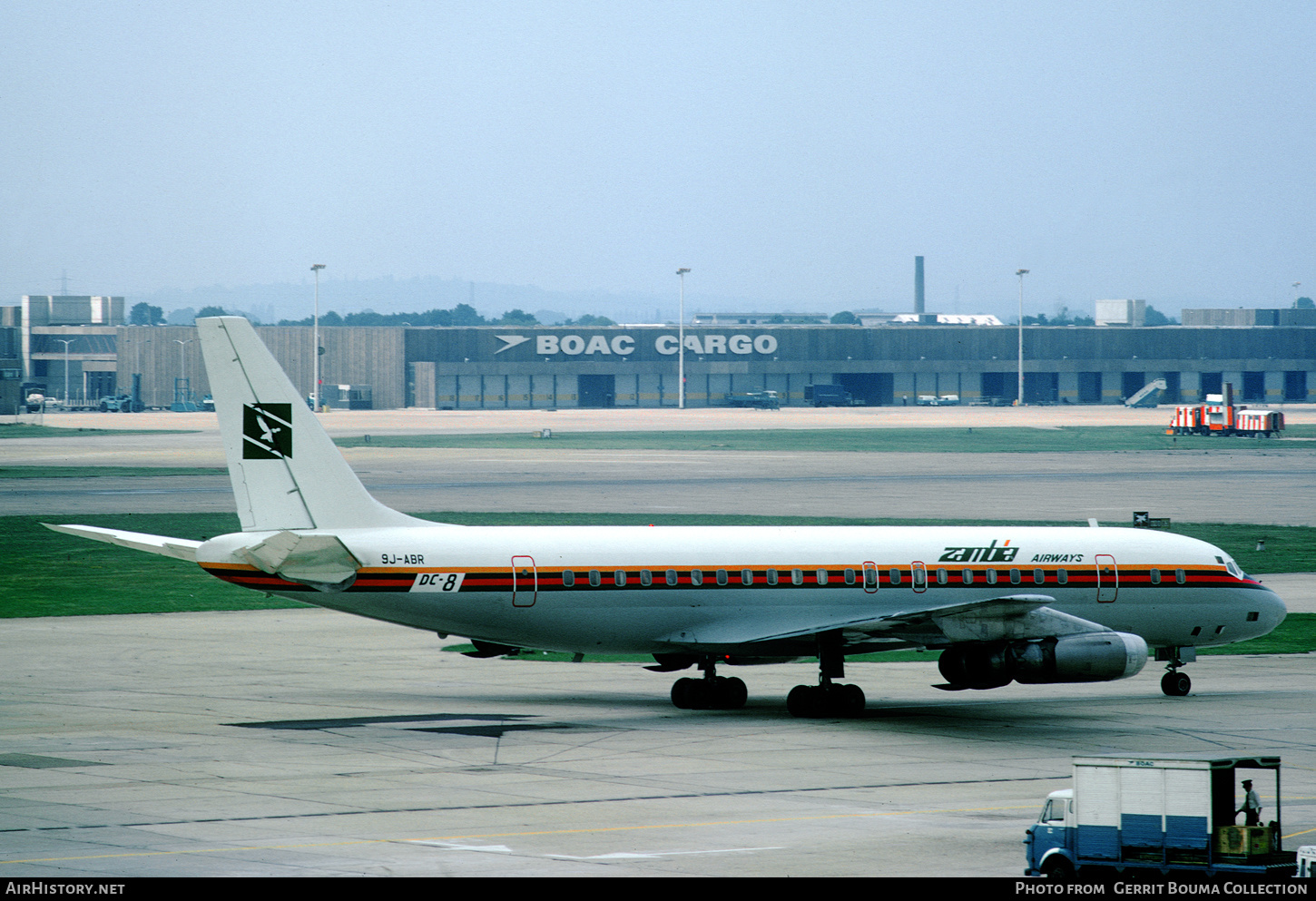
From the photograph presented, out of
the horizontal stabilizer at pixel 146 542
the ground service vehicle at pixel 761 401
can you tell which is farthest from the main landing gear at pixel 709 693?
the ground service vehicle at pixel 761 401

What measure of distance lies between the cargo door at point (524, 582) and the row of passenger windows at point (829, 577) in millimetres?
600

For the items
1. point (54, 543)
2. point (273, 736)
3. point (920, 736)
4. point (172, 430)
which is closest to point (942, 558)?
point (920, 736)

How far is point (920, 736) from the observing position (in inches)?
1206

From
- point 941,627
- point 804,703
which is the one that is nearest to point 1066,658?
point 941,627

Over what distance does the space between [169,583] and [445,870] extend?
38854 millimetres

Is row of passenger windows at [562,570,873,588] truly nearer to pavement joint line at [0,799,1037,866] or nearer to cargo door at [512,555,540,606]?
cargo door at [512,555,540,606]

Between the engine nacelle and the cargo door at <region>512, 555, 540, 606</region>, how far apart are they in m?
8.74

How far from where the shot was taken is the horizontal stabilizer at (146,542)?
32250mm

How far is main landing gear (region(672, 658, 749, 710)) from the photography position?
33.8 metres

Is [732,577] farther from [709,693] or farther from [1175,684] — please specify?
[1175,684]

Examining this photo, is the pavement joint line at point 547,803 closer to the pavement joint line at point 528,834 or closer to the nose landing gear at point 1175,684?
the pavement joint line at point 528,834

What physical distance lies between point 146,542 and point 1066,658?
60.1ft

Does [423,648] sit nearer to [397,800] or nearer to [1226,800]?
[397,800]

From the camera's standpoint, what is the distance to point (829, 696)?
108ft
